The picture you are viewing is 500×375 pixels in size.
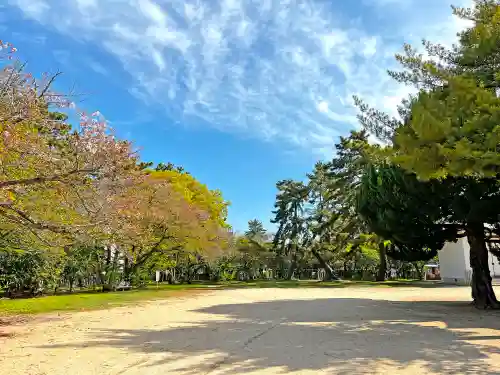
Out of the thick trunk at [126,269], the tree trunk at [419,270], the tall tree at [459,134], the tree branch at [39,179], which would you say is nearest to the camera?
the tall tree at [459,134]

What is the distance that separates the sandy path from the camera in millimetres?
5590

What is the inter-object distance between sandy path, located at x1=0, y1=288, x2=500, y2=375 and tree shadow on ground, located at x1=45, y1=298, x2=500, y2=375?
0.05ft

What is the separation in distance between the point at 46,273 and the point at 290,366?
18128 millimetres

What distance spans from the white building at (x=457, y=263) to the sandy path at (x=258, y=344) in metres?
17.7

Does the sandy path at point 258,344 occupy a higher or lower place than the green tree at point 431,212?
lower

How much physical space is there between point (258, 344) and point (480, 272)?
9685mm

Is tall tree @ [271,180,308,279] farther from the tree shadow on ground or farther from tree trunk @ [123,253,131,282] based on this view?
the tree shadow on ground

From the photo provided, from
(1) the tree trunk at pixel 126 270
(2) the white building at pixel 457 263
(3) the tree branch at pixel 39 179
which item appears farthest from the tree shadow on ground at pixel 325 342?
(2) the white building at pixel 457 263

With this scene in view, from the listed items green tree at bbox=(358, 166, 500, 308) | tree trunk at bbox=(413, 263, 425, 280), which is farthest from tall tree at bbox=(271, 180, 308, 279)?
green tree at bbox=(358, 166, 500, 308)

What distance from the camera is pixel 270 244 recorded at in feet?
167

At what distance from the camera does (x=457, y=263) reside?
2897 cm

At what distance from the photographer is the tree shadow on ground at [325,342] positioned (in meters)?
5.70

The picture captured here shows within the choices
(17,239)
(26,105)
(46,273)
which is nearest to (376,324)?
(26,105)

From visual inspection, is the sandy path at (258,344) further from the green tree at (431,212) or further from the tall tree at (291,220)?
the tall tree at (291,220)
